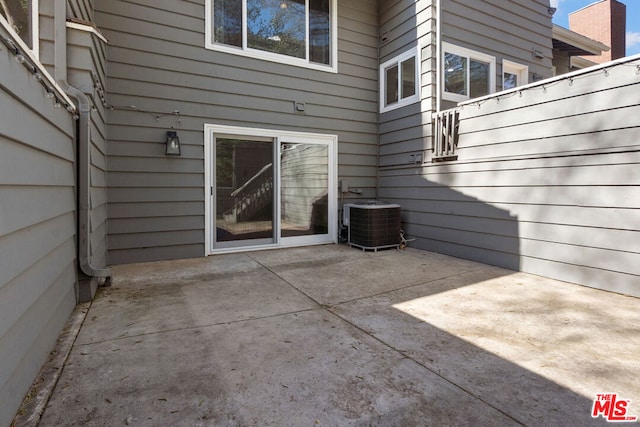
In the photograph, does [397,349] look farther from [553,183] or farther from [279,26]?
[279,26]

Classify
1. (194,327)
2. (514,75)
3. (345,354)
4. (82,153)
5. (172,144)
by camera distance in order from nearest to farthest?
1. (345,354)
2. (194,327)
3. (82,153)
4. (172,144)
5. (514,75)

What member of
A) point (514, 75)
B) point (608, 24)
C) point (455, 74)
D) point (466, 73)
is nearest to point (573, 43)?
point (514, 75)

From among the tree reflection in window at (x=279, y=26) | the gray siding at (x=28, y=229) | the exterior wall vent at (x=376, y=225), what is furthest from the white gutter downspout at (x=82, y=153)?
the exterior wall vent at (x=376, y=225)

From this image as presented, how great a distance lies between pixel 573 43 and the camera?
687 cm

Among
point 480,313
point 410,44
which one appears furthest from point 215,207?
point 410,44

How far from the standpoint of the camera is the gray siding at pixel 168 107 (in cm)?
387

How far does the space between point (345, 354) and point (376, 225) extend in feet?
9.98

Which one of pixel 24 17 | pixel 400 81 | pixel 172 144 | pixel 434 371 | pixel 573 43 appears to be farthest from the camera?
pixel 573 43

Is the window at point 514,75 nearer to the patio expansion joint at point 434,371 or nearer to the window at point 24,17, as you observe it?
the patio expansion joint at point 434,371

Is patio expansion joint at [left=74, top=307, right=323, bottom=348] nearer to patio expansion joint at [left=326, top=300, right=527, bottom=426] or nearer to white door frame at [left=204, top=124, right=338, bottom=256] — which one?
patio expansion joint at [left=326, top=300, right=527, bottom=426]

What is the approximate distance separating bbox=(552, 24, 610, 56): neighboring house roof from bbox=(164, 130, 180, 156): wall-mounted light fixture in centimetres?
716

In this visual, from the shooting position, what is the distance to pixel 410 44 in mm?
4910

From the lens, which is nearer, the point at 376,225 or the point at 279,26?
the point at 376,225

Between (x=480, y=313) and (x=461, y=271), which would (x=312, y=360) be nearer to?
(x=480, y=313)
